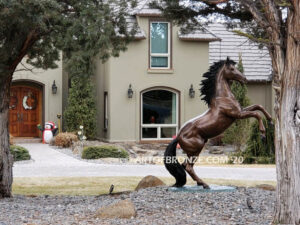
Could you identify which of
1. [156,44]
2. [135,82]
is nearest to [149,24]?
[156,44]

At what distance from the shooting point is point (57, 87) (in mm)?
22359

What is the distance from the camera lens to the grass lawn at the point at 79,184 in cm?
1120

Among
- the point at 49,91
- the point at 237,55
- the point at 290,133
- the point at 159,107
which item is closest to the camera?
the point at 290,133

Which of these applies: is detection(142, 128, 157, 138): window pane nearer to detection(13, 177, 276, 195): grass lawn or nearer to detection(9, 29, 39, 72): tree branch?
detection(13, 177, 276, 195): grass lawn

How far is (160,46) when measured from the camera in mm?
21703

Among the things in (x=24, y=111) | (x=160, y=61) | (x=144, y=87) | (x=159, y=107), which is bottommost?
(x=24, y=111)

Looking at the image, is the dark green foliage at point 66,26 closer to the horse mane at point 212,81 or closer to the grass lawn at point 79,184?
the horse mane at point 212,81

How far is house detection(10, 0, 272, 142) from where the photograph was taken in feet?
69.9

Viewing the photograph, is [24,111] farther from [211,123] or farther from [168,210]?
[168,210]

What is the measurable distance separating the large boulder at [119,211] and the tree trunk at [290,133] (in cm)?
197

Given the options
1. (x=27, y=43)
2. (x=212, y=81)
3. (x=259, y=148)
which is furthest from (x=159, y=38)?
(x=27, y=43)

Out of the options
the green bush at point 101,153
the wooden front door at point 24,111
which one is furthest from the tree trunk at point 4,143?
the wooden front door at point 24,111

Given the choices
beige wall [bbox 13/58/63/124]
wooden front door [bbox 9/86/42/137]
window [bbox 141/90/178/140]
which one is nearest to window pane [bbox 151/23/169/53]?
window [bbox 141/90/178/140]

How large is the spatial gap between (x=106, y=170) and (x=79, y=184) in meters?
2.24
